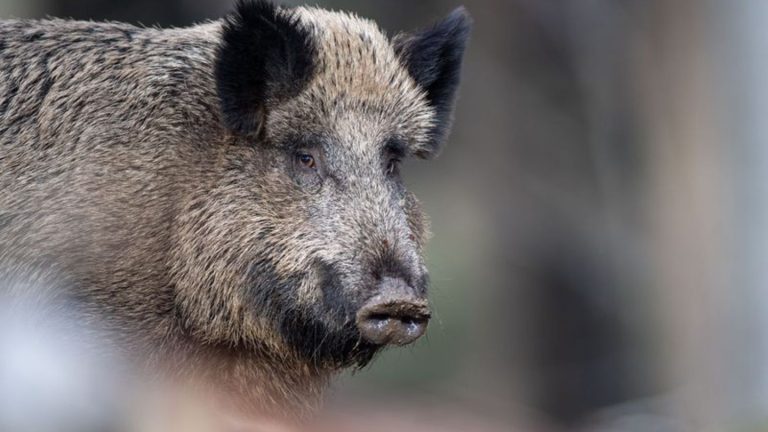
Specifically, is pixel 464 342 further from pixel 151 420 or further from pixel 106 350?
pixel 151 420

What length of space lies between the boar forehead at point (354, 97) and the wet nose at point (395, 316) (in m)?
0.98

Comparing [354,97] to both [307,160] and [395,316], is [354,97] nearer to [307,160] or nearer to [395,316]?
[307,160]

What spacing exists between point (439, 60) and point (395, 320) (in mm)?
1885

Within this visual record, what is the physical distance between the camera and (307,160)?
704cm

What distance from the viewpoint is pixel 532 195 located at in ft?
55.7

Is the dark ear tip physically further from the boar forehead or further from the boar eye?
the boar eye

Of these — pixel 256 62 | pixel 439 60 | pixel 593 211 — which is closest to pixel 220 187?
pixel 256 62

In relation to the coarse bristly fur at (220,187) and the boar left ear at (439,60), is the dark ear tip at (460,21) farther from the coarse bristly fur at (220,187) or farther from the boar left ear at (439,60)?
the coarse bristly fur at (220,187)

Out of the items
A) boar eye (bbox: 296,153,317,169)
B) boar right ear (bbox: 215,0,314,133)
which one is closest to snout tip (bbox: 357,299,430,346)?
boar eye (bbox: 296,153,317,169)

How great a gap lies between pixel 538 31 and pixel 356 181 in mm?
10365

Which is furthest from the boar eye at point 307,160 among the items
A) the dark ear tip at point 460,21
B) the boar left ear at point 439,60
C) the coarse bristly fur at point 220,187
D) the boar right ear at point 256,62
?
the dark ear tip at point 460,21

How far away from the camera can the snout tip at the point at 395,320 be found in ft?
20.2

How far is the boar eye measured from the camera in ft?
23.0

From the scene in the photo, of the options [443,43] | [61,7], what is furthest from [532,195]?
[443,43]
